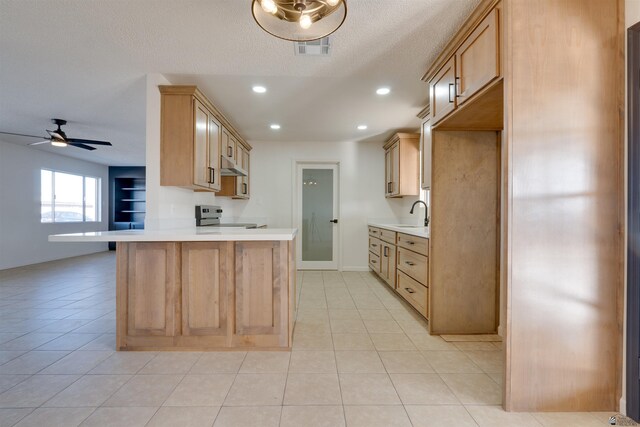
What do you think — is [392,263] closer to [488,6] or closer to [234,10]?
[488,6]

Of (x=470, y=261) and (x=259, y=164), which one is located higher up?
(x=259, y=164)

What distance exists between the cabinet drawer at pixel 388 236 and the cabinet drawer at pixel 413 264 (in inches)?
10.3

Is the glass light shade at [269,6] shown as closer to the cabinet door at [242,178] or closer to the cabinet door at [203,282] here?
the cabinet door at [203,282]

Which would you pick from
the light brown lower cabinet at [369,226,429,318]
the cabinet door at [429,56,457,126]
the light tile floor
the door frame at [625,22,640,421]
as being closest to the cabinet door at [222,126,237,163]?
the light tile floor

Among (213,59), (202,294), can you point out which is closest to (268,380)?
(202,294)

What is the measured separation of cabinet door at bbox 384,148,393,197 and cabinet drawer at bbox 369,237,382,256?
846 millimetres

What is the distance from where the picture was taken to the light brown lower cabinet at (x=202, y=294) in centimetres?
221

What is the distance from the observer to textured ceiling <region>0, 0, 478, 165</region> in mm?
1933

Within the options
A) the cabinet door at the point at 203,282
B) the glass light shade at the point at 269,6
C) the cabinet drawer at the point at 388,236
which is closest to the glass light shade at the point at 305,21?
the glass light shade at the point at 269,6

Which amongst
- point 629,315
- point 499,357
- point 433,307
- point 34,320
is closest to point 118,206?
point 34,320

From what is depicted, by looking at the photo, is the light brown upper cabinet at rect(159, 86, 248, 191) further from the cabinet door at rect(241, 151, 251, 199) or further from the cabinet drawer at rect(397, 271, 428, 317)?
the cabinet drawer at rect(397, 271, 428, 317)

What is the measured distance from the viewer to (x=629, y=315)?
151 cm

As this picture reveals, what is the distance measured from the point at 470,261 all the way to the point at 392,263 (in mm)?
1368

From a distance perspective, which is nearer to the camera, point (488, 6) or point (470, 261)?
point (488, 6)
